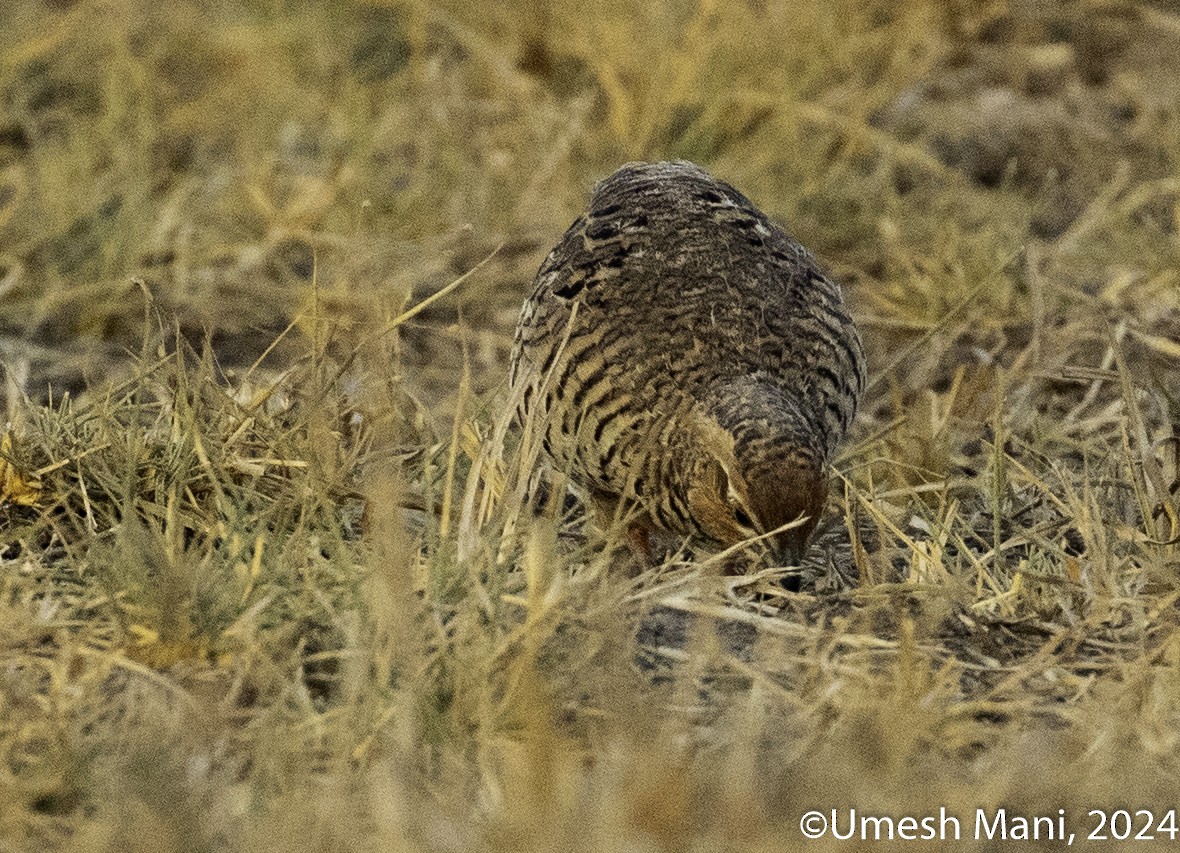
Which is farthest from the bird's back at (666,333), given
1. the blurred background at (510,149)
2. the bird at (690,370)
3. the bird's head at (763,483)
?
the blurred background at (510,149)

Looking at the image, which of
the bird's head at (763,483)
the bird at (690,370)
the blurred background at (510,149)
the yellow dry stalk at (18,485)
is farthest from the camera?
the blurred background at (510,149)

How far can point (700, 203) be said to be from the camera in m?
4.79

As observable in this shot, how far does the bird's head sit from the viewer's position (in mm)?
3891

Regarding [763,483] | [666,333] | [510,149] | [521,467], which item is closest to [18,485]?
[521,467]

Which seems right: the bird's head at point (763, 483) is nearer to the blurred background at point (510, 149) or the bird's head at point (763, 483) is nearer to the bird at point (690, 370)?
the bird at point (690, 370)

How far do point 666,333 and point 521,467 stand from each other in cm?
60

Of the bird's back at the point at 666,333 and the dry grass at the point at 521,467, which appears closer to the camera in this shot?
the dry grass at the point at 521,467

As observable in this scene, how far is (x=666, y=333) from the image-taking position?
4.39 meters

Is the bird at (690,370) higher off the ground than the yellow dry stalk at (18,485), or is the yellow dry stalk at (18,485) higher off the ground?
the bird at (690,370)

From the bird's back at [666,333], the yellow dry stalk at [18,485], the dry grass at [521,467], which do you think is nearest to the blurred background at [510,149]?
the dry grass at [521,467]

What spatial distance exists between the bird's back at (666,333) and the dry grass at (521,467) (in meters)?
0.24

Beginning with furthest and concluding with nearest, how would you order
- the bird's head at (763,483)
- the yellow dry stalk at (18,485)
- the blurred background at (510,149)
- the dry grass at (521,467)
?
1. the blurred background at (510,149)
2. the yellow dry stalk at (18,485)
3. the bird's head at (763,483)
4. the dry grass at (521,467)

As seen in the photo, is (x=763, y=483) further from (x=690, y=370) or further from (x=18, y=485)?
(x=18, y=485)

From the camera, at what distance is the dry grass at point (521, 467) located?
3.05 meters
